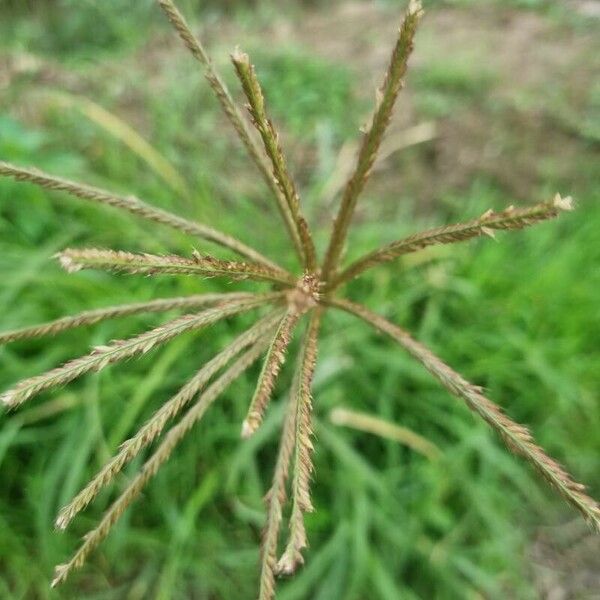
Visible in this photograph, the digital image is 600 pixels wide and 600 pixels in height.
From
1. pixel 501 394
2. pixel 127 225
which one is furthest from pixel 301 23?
pixel 501 394

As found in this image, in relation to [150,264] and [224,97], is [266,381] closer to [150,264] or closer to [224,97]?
[150,264]

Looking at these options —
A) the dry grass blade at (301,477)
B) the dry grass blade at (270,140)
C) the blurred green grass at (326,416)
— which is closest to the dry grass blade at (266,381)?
the dry grass blade at (301,477)

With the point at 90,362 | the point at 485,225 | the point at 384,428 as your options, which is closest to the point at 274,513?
the point at 90,362

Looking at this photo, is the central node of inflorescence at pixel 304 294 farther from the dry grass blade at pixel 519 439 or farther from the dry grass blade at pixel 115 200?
the dry grass blade at pixel 519 439

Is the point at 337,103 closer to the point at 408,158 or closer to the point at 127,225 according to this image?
the point at 408,158

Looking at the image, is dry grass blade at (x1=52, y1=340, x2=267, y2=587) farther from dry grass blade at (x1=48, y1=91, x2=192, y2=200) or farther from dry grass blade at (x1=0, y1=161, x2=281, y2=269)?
dry grass blade at (x1=48, y1=91, x2=192, y2=200)
